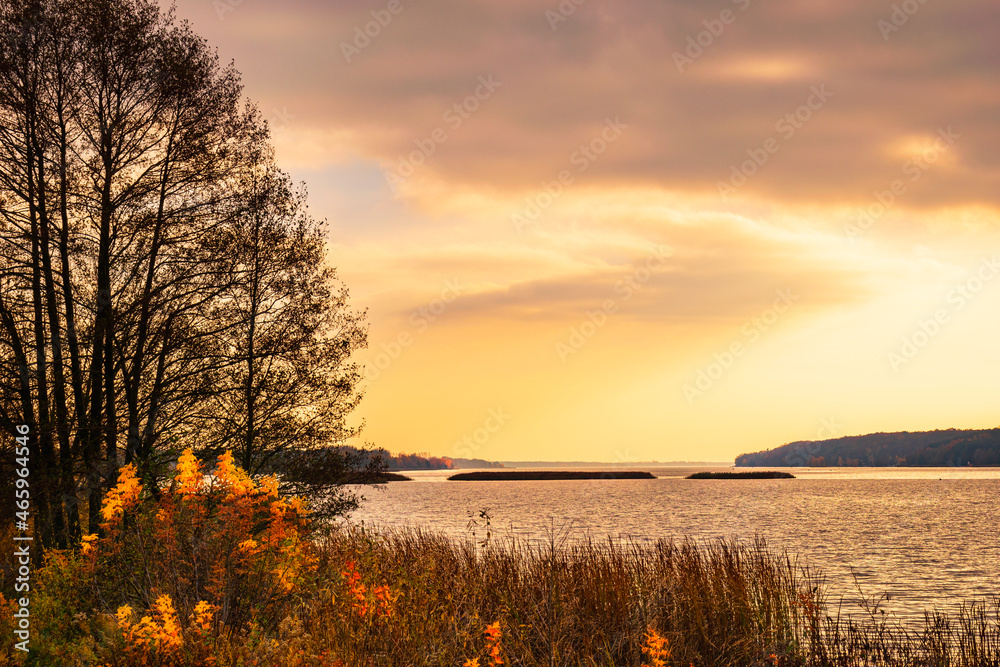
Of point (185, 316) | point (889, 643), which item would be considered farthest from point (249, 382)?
point (889, 643)

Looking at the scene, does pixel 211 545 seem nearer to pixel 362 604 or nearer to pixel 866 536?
pixel 362 604

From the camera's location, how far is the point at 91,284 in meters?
17.3

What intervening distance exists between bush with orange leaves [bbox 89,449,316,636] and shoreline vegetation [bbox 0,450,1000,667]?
0.8 inches

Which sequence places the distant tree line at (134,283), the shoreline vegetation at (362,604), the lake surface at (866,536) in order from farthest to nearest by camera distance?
the lake surface at (866,536) → the distant tree line at (134,283) → the shoreline vegetation at (362,604)

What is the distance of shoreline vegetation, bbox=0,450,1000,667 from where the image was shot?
7125 millimetres

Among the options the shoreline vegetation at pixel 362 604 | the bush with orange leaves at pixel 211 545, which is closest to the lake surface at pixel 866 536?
the shoreline vegetation at pixel 362 604

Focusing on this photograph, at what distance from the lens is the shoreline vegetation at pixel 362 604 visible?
23.4 ft

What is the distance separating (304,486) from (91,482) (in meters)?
4.79

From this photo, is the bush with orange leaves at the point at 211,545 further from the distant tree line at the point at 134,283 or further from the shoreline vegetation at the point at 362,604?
the distant tree line at the point at 134,283

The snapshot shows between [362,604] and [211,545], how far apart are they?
3.15 metres

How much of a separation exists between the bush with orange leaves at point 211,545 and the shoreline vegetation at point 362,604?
2cm

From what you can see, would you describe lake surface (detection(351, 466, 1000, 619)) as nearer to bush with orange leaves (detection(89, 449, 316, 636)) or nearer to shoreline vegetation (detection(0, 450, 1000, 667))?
shoreline vegetation (detection(0, 450, 1000, 667))

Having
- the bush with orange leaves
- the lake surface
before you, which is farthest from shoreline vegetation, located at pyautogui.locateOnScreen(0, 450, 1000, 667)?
the lake surface

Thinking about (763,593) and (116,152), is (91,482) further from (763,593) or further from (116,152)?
(763,593)
